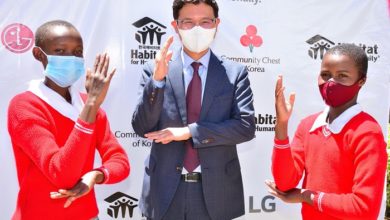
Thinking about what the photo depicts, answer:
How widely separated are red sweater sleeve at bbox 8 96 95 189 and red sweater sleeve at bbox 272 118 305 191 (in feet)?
2.88

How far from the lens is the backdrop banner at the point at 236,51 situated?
10.9 feet

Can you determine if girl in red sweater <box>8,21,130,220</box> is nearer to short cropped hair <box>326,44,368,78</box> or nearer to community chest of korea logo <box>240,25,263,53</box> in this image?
short cropped hair <box>326,44,368,78</box>

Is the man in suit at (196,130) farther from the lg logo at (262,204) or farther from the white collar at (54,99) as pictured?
the lg logo at (262,204)

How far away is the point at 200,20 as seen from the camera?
2.12 metres

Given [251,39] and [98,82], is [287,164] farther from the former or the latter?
[251,39]

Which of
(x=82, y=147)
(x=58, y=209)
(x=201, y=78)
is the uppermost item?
(x=201, y=78)

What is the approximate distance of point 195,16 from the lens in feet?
6.91

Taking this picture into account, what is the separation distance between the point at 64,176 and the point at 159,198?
1.86ft

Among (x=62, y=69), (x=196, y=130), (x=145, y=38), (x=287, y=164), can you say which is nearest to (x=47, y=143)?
(x=62, y=69)

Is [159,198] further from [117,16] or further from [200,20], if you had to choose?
[117,16]

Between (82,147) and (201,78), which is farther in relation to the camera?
(201,78)

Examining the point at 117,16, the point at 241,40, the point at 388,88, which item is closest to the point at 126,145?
the point at 117,16

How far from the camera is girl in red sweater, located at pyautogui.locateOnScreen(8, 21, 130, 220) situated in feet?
5.36

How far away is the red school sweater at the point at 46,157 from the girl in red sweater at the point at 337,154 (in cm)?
85
